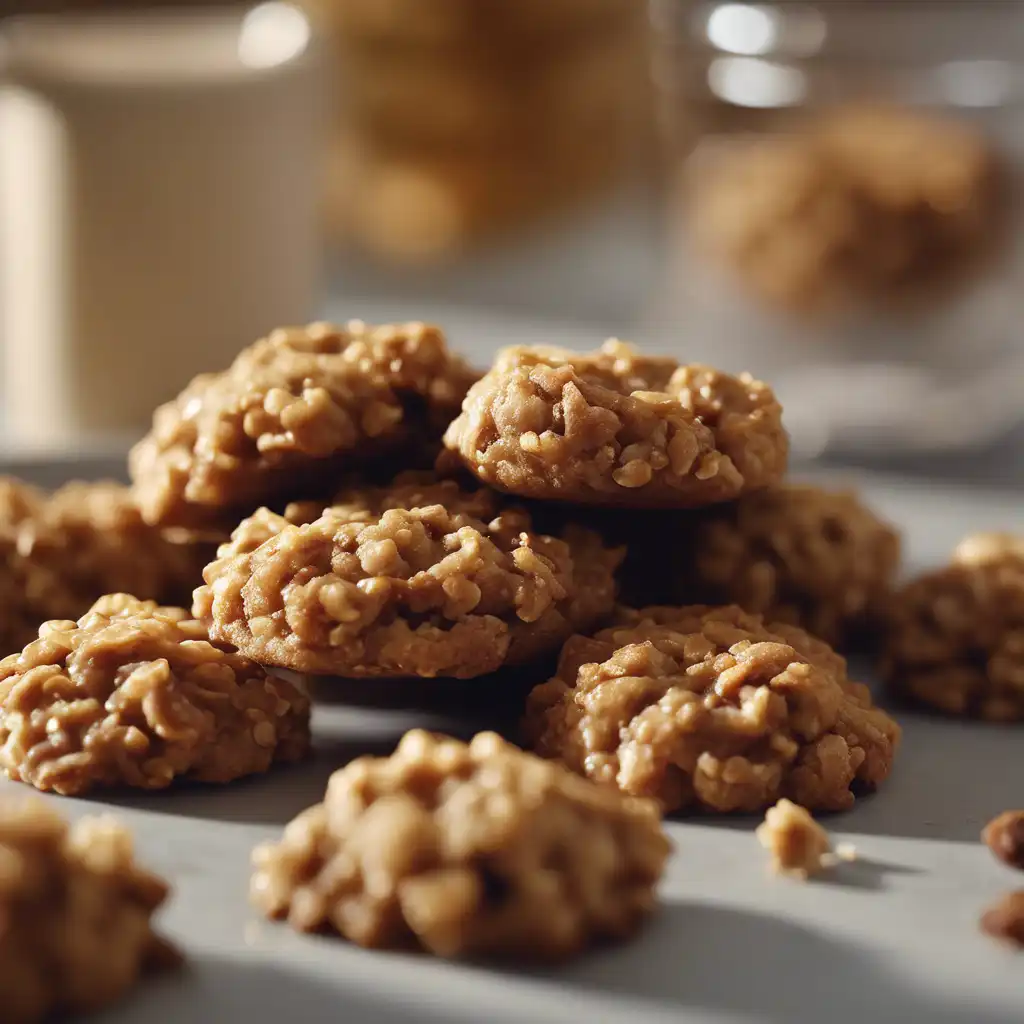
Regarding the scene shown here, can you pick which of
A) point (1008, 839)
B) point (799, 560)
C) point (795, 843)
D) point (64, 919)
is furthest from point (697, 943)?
point (799, 560)

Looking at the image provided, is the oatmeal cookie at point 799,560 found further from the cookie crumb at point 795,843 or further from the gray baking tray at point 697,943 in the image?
the cookie crumb at point 795,843

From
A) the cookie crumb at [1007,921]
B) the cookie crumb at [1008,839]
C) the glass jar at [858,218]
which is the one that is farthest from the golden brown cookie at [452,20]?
the cookie crumb at [1007,921]

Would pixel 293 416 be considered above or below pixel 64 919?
above

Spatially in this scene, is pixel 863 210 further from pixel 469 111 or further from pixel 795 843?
pixel 795 843

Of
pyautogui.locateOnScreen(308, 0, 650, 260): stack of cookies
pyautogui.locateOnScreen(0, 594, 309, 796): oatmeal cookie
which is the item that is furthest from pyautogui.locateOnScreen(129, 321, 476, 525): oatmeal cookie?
pyautogui.locateOnScreen(308, 0, 650, 260): stack of cookies

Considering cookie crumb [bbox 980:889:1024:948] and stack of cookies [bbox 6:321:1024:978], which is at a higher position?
stack of cookies [bbox 6:321:1024:978]

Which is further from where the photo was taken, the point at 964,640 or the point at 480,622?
the point at 964,640

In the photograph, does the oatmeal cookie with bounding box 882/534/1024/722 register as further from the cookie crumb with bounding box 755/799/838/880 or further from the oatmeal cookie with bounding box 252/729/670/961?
the oatmeal cookie with bounding box 252/729/670/961
